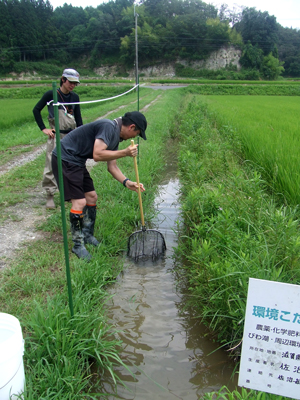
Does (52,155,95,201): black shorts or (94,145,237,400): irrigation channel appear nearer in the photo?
(94,145,237,400): irrigation channel

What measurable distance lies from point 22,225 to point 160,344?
2.17 meters

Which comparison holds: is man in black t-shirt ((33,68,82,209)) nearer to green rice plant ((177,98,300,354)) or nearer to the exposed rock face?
green rice plant ((177,98,300,354))

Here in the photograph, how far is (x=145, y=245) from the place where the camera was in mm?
3449

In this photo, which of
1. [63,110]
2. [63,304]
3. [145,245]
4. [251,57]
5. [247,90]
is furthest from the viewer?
[251,57]

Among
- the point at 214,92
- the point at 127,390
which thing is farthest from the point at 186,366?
the point at 214,92

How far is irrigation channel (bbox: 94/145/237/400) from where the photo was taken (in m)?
1.94

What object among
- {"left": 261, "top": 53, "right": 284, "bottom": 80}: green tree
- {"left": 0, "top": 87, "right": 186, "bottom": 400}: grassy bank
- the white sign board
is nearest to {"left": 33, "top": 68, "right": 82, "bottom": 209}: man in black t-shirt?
{"left": 0, "top": 87, "right": 186, "bottom": 400}: grassy bank

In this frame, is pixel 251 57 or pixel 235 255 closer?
pixel 235 255

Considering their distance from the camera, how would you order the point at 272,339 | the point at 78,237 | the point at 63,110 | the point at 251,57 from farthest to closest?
1. the point at 251,57
2. the point at 63,110
3. the point at 78,237
4. the point at 272,339

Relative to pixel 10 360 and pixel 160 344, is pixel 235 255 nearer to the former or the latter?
pixel 160 344

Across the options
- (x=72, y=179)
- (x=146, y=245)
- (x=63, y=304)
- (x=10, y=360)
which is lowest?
(x=146, y=245)

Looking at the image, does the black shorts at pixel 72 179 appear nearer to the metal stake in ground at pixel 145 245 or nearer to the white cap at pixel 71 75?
the metal stake in ground at pixel 145 245

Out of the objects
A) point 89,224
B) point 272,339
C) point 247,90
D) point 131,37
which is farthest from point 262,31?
point 272,339

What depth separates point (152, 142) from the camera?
767cm
